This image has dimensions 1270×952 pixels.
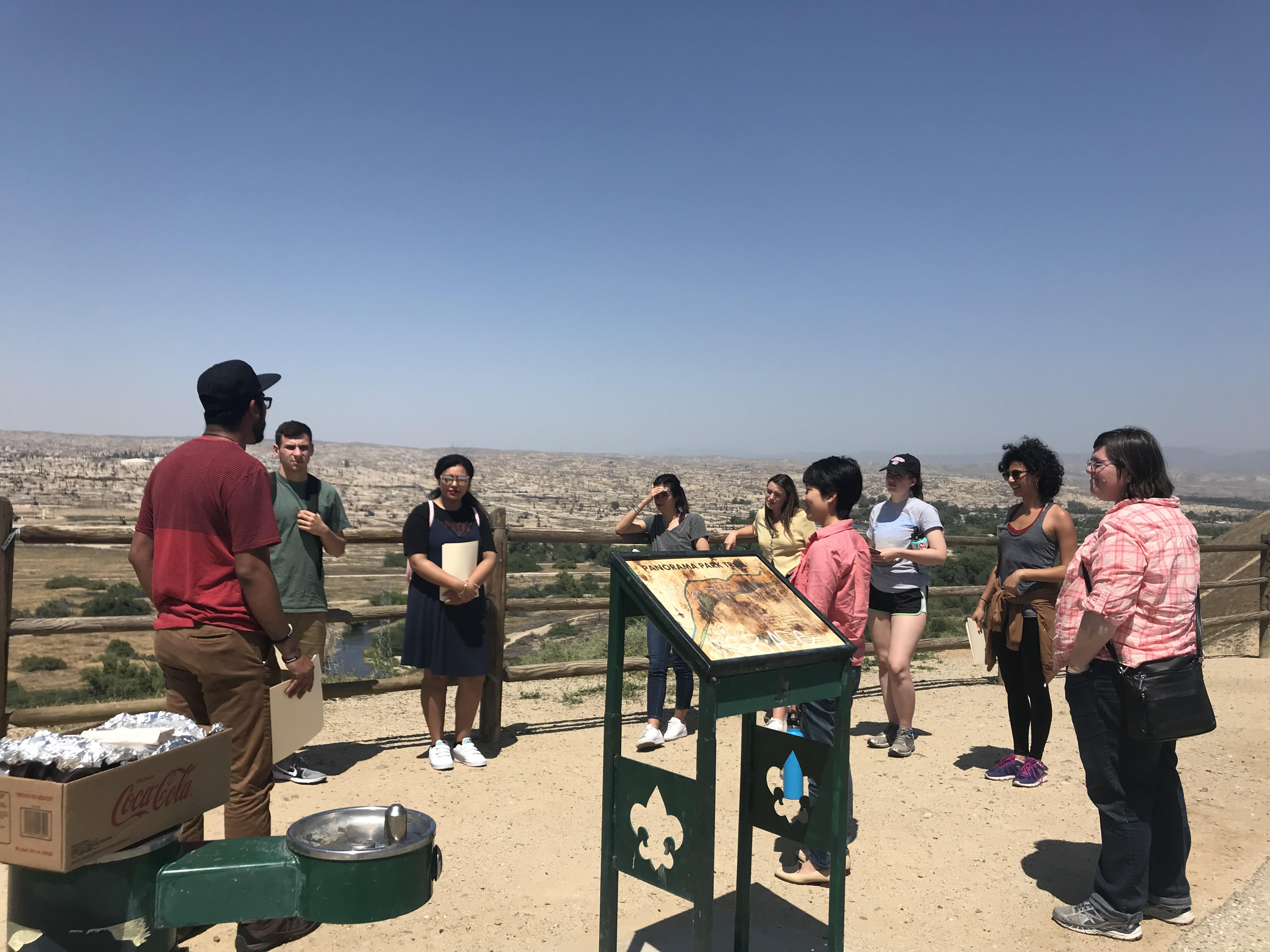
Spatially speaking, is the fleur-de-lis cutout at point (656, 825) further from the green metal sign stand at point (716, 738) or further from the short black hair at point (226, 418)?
the short black hair at point (226, 418)

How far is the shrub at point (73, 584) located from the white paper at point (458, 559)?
34.4 ft

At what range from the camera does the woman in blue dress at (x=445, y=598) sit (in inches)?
200

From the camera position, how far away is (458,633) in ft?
17.0

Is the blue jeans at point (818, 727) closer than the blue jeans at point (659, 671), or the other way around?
the blue jeans at point (818, 727)

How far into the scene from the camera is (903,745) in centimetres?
562

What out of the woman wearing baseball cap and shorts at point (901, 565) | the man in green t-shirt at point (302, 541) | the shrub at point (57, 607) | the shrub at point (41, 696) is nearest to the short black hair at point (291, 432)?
the man in green t-shirt at point (302, 541)

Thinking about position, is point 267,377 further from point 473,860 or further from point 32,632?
point 32,632

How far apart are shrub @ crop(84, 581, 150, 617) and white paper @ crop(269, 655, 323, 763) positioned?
31.5 ft

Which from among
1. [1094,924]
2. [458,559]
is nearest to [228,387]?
[458,559]

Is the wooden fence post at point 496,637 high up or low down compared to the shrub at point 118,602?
up

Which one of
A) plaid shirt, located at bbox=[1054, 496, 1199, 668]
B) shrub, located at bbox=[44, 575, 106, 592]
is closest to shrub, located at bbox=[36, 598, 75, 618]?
shrub, located at bbox=[44, 575, 106, 592]

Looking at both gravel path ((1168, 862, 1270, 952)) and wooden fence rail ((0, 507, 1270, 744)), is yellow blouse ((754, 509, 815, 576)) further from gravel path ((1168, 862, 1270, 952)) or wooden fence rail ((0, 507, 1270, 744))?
gravel path ((1168, 862, 1270, 952))

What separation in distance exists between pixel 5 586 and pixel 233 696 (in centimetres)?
248

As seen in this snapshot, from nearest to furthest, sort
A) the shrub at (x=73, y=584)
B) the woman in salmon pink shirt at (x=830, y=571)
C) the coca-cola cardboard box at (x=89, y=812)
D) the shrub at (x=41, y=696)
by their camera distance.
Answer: the coca-cola cardboard box at (x=89, y=812), the woman in salmon pink shirt at (x=830, y=571), the shrub at (x=41, y=696), the shrub at (x=73, y=584)
